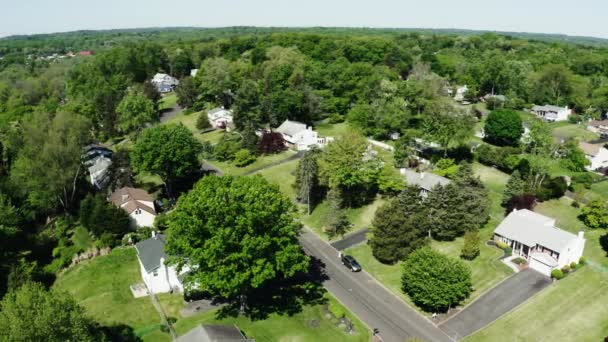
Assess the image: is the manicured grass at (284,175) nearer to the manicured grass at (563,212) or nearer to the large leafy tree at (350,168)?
the large leafy tree at (350,168)

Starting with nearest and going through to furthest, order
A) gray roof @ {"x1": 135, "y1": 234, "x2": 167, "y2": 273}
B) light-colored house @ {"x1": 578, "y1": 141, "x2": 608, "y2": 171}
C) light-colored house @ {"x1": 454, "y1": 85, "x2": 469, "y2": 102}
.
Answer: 1. gray roof @ {"x1": 135, "y1": 234, "x2": 167, "y2": 273}
2. light-colored house @ {"x1": 578, "y1": 141, "x2": 608, "y2": 171}
3. light-colored house @ {"x1": 454, "y1": 85, "x2": 469, "y2": 102}

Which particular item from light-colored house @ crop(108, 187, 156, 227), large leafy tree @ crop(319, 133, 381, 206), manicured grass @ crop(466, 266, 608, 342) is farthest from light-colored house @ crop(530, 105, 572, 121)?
light-colored house @ crop(108, 187, 156, 227)

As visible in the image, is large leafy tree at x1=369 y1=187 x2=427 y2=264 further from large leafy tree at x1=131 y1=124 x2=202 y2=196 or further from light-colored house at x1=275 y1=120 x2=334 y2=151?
light-colored house at x1=275 y1=120 x2=334 y2=151

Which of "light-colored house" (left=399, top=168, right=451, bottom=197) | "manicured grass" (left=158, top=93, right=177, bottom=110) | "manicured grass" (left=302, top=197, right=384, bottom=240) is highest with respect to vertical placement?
"manicured grass" (left=158, top=93, right=177, bottom=110)

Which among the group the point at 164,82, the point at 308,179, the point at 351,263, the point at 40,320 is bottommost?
the point at 351,263

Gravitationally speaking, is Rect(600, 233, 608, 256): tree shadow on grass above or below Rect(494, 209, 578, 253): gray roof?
below

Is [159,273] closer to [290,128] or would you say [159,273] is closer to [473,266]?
[473,266]

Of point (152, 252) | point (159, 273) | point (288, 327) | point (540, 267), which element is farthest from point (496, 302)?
point (152, 252)
